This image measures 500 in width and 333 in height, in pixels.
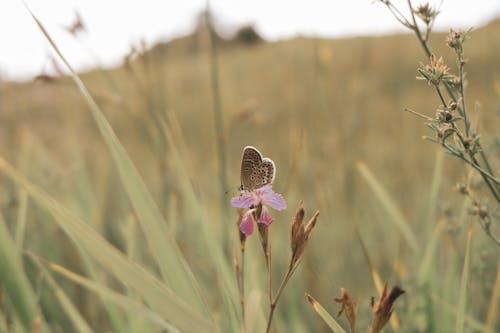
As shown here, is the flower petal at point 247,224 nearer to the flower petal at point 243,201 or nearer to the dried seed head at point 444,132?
the flower petal at point 243,201

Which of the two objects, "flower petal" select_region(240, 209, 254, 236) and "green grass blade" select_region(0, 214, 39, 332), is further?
"green grass blade" select_region(0, 214, 39, 332)

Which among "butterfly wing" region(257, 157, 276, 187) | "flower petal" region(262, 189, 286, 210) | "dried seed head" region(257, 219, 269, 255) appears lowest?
"dried seed head" region(257, 219, 269, 255)

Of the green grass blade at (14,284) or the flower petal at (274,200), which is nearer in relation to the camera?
the flower petal at (274,200)

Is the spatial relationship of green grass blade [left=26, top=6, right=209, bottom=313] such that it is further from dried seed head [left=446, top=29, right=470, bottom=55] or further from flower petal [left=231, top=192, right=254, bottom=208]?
dried seed head [left=446, top=29, right=470, bottom=55]

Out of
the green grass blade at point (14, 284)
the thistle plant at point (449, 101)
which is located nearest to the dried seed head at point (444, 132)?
the thistle plant at point (449, 101)

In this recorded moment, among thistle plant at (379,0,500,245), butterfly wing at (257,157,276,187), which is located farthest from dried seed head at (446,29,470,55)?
butterfly wing at (257,157,276,187)

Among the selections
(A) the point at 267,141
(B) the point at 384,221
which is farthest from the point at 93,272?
(A) the point at 267,141

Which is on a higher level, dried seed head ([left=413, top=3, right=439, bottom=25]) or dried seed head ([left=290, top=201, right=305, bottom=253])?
dried seed head ([left=413, top=3, right=439, bottom=25])

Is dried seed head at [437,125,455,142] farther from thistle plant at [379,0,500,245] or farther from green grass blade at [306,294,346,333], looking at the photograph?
green grass blade at [306,294,346,333]

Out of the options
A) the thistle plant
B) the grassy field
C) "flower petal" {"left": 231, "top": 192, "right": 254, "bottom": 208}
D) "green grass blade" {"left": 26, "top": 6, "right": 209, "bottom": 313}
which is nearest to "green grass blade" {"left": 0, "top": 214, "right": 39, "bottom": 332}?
the grassy field
